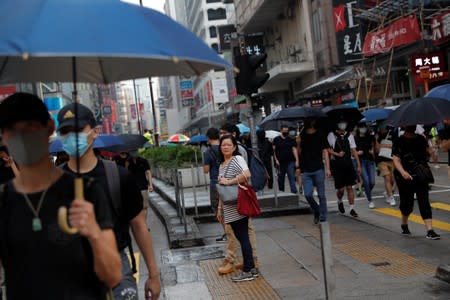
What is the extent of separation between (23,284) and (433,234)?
720 centimetres

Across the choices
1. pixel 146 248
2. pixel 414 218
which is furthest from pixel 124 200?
pixel 414 218

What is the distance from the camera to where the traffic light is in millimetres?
9727

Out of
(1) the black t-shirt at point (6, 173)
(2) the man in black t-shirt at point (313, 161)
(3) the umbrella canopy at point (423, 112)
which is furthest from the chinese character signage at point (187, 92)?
(1) the black t-shirt at point (6, 173)

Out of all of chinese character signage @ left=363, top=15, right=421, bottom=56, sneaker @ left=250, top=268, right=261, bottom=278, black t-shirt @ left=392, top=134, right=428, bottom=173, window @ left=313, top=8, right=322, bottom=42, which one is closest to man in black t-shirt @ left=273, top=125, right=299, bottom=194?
black t-shirt @ left=392, top=134, right=428, bottom=173

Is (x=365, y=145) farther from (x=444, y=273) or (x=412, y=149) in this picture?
(x=444, y=273)

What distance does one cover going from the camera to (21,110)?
233cm

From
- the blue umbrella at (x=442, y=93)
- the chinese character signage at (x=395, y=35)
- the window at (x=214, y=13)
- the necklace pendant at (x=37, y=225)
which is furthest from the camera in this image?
the window at (x=214, y=13)

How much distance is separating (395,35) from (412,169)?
1482 cm

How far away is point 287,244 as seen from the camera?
29.1 ft

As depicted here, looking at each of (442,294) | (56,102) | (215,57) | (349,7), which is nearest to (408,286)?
(442,294)

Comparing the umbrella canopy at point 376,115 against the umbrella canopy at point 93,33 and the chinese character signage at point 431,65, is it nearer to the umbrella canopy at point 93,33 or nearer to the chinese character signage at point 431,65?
the chinese character signage at point 431,65

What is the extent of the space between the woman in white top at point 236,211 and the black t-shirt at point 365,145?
611 cm

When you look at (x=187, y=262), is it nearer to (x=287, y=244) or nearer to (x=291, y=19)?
(x=287, y=244)

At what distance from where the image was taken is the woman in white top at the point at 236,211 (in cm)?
680
